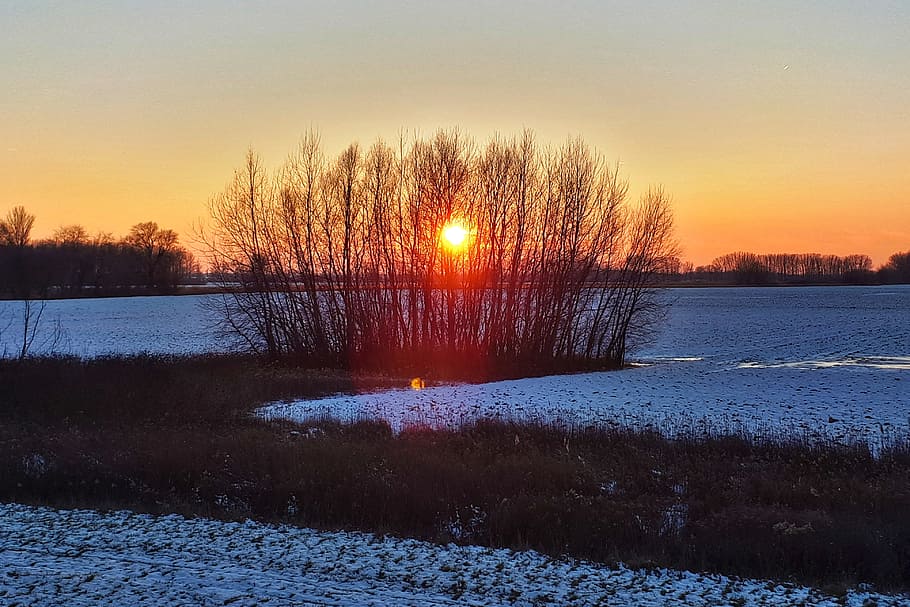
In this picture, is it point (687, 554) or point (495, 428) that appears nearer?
point (687, 554)

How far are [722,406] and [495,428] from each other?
7122mm

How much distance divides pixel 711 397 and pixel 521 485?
1120 centimetres

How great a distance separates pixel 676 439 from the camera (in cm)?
1332

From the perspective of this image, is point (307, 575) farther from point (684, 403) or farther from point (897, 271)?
point (897, 271)

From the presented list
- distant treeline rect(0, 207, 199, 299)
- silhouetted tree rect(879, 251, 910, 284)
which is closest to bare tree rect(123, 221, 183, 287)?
distant treeline rect(0, 207, 199, 299)

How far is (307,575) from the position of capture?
6.76m

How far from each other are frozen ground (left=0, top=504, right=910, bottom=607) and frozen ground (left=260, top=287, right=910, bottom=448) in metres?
7.40

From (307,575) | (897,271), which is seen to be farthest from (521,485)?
(897,271)

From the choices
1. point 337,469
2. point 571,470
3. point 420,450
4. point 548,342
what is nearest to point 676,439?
point 571,470

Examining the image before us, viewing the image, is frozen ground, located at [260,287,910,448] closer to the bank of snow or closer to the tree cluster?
the bank of snow

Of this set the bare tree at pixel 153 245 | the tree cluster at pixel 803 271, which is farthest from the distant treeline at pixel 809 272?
the bare tree at pixel 153 245

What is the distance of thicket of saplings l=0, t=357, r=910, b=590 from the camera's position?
826 cm

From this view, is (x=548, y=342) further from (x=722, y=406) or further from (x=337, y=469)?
(x=337, y=469)

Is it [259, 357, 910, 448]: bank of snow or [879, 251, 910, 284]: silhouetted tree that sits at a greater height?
A: [879, 251, 910, 284]: silhouetted tree
